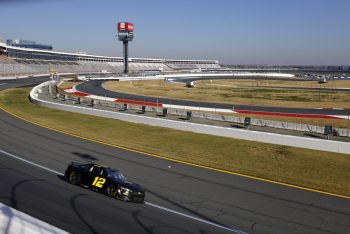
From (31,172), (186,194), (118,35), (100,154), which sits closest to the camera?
(186,194)

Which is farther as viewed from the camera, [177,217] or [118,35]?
[118,35]

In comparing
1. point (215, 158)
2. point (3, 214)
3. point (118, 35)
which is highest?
point (118, 35)

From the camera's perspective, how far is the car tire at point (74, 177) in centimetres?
1814

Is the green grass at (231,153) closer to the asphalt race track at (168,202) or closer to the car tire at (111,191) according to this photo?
the asphalt race track at (168,202)

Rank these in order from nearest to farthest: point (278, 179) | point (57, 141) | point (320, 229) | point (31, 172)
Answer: point (320, 229)
point (31, 172)
point (278, 179)
point (57, 141)

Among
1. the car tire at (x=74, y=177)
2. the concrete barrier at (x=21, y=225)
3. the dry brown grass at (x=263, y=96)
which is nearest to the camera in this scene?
the concrete barrier at (x=21, y=225)

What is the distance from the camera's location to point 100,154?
1020 inches

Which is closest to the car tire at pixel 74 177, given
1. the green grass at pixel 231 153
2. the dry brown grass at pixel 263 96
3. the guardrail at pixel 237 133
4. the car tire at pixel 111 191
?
the car tire at pixel 111 191

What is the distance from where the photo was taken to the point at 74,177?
18328mm

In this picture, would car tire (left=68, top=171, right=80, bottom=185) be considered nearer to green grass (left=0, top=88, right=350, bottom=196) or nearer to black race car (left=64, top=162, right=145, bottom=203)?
black race car (left=64, top=162, right=145, bottom=203)

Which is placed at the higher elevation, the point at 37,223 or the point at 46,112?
the point at 37,223

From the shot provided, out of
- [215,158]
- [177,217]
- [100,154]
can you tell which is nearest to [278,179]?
[215,158]

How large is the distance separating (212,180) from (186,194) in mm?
2981

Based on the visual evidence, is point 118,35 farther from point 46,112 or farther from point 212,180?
point 212,180
